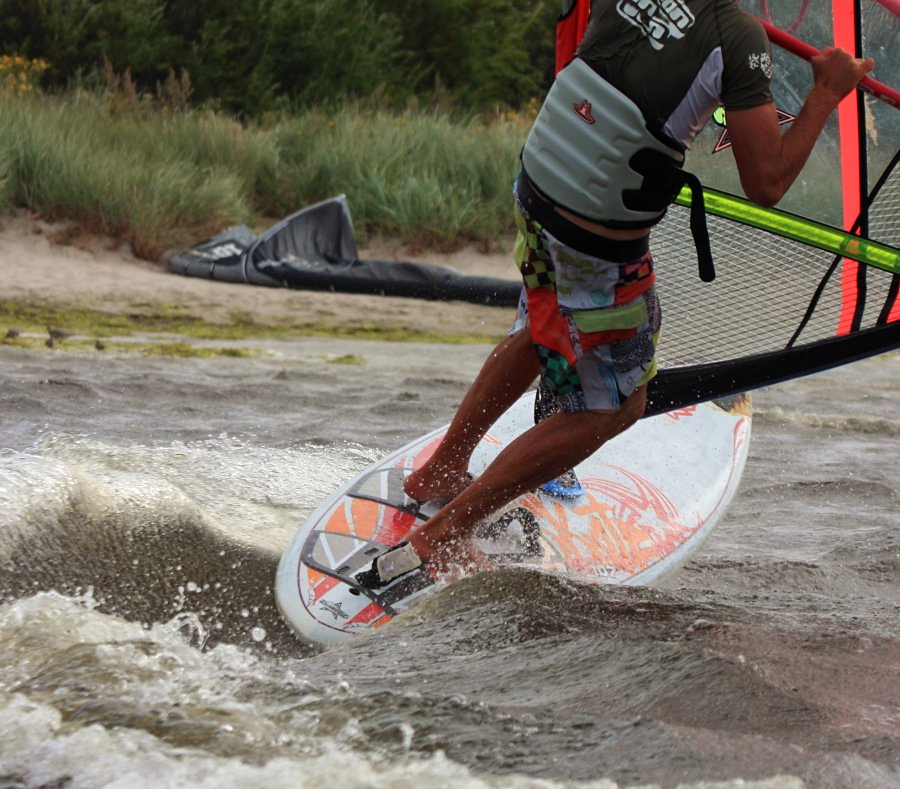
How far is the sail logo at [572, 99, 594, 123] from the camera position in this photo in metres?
2.85

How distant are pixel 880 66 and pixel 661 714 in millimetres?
1943

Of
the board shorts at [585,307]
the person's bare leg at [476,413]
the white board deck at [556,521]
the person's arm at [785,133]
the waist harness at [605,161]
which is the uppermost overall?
the person's arm at [785,133]

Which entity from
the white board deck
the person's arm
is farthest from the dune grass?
the person's arm

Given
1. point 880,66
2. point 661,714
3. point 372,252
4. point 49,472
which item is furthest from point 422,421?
point 372,252

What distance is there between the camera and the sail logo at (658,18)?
8.90 feet

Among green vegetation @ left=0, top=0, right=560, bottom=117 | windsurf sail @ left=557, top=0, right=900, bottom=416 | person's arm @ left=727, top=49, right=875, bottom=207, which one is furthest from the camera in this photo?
green vegetation @ left=0, top=0, right=560, bottom=117

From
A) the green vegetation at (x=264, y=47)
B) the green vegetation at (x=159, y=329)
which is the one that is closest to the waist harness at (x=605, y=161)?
the green vegetation at (x=159, y=329)

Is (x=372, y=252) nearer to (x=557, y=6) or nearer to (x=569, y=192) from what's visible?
(x=569, y=192)

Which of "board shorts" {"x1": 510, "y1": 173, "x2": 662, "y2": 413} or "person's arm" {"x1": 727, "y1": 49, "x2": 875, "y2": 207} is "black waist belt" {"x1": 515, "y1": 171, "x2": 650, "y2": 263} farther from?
"person's arm" {"x1": 727, "y1": 49, "x2": 875, "y2": 207}

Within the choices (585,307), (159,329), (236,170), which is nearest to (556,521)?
(585,307)

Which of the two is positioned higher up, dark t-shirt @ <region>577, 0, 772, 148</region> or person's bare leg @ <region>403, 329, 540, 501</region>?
dark t-shirt @ <region>577, 0, 772, 148</region>

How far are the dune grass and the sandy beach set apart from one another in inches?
8.9

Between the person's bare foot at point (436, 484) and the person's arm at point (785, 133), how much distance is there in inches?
48.0

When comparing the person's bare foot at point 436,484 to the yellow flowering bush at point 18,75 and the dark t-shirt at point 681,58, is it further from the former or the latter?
the yellow flowering bush at point 18,75
